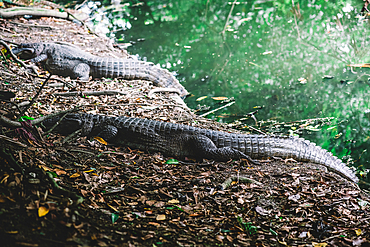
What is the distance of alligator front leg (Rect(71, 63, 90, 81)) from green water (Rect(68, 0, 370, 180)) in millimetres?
2443

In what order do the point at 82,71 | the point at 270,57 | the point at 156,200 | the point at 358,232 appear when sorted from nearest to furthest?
the point at 358,232
the point at 156,200
the point at 82,71
the point at 270,57

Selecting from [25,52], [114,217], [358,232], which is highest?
[25,52]

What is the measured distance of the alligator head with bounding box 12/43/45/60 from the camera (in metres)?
6.26

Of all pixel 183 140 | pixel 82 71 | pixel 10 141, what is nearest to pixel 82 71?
pixel 82 71

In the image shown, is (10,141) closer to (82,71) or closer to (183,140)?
(183,140)

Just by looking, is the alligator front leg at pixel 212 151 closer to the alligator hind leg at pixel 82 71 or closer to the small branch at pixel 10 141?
the small branch at pixel 10 141

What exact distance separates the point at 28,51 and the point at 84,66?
49.6 inches

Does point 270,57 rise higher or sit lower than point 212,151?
higher

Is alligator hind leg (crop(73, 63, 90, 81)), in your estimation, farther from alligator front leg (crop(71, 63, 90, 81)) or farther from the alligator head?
the alligator head

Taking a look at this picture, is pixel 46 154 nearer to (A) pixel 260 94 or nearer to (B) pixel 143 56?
(A) pixel 260 94

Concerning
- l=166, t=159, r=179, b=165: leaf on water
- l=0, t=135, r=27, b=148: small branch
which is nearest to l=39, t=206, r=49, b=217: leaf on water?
l=0, t=135, r=27, b=148: small branch

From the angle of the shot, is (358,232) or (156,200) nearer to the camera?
(358,232)

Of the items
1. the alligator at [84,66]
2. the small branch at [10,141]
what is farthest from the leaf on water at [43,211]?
the alligator at [84,66]

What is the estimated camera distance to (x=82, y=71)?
6430 mm
